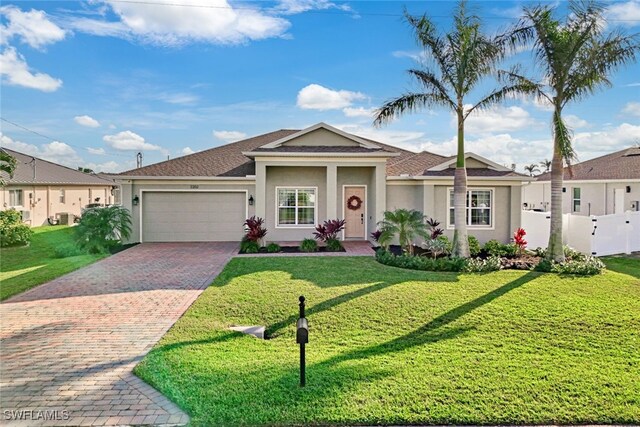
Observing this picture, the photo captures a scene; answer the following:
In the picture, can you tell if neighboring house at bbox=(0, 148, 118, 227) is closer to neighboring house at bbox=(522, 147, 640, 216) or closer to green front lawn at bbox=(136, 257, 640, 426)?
green front lawn at bbox=(136, 257, 640, 426)

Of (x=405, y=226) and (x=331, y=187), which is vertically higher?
(x=331, y=187)

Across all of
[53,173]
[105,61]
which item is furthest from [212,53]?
[53,173]

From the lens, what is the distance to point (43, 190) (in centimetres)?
2759

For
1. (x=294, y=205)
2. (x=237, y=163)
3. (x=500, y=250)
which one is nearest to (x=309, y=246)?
(x=294, y=205)

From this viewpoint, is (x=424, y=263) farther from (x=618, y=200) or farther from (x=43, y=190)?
(x=43, y=190)

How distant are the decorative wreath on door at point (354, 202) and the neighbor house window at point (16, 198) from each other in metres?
22.0

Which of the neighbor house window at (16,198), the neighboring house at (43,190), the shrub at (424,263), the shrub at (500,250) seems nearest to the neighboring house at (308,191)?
the shrub at (500,250)

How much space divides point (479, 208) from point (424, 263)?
6.60 m

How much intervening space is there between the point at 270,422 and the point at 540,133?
39.9 feet

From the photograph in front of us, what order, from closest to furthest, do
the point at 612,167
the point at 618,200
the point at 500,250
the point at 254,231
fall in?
1. the point at 500,250
2. the point at 254,231
3. the point at 618,200
4. the point at 612,167

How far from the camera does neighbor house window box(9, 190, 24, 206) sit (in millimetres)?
24906

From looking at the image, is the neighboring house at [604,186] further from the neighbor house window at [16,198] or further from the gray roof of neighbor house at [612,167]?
the neighbor house window at [16,198]

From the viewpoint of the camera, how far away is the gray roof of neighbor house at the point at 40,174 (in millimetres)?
26391

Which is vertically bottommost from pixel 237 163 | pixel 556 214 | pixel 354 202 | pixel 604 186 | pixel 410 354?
pixel 410 354
